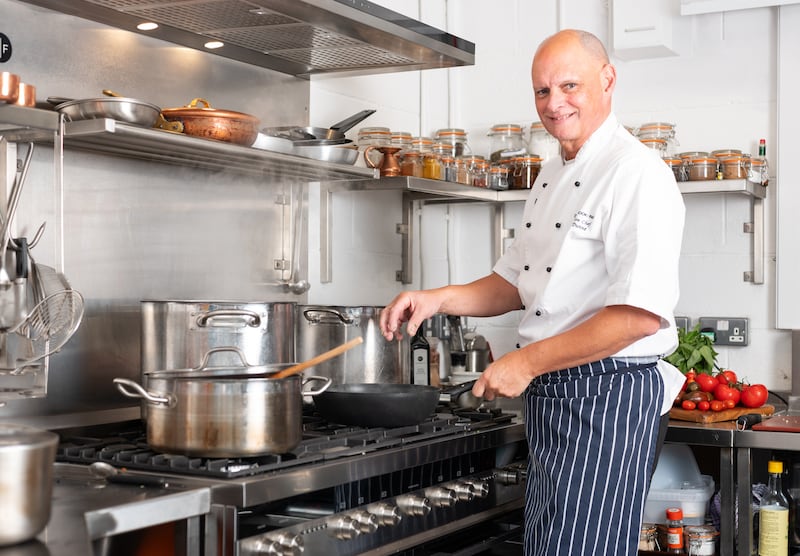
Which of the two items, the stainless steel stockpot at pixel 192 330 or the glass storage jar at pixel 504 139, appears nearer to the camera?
the stainless steel stockpot at pixel 192 330

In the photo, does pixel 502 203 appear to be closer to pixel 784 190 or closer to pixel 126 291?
pixel 784 190

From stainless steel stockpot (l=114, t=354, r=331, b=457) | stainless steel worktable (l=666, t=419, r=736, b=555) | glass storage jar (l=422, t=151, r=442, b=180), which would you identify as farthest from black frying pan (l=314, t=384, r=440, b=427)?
glass storage jar (l=422, t=151, r=442, b=180)

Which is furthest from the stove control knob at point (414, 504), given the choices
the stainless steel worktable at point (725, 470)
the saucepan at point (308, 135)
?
the saucepan at point (308, 135)

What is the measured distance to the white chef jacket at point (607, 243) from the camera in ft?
6.40

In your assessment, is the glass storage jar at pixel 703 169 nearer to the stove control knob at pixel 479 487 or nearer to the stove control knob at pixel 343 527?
the stove control knob at pixel 479 487

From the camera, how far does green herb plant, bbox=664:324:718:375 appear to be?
299 centimetres

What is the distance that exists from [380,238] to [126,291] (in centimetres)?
116

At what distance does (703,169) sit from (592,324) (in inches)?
→ 50.6

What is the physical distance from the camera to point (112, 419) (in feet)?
7.65

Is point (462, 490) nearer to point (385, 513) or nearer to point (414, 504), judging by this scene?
point (414, 504)

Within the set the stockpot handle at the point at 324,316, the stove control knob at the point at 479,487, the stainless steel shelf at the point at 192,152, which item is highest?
the stainless steel shelf at the point at 192,152

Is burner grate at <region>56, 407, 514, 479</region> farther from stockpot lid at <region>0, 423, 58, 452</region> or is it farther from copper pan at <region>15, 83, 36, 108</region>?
copper pan at <region>15, 83, 36, 108</region>

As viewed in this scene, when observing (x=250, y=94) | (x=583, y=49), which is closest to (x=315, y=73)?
(x=250, y=94)

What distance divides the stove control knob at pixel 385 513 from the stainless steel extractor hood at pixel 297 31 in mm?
1049
